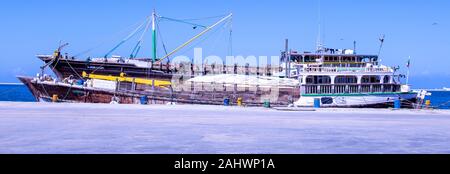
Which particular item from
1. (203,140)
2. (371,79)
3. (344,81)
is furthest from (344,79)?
(203,140)

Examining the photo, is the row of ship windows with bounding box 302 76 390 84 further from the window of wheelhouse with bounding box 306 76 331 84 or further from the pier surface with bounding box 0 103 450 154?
the pier surface with bounding box 0 103 450 154

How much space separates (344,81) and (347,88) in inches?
37.3

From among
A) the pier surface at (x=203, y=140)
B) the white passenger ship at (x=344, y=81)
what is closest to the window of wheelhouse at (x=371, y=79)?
the white passenger ship at (x=344, y=81)

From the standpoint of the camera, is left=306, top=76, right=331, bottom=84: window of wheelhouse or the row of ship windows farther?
the row of ship windows

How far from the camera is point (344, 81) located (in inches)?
1977

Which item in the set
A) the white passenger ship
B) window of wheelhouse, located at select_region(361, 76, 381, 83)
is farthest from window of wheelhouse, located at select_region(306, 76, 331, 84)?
window of wheelhouse, located at select_region(361, 76, 381, 83)

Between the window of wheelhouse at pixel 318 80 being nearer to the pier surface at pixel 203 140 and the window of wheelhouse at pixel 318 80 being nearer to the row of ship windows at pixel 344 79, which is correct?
the row of ship windows at pixel 344 79

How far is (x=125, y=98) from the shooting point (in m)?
45.6

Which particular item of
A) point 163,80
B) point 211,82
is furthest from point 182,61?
point 211,82

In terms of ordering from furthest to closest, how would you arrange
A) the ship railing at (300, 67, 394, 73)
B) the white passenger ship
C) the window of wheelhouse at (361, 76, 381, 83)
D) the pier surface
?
1. the window of wheelhouse at (361, 76, 381, 83)
2. the ship railing at (300, 67, 394, 73)
3. the white passenger ship
4. the pier surface

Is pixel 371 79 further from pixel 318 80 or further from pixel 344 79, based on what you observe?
pixel 318 80

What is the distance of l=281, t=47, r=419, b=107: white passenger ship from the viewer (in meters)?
47.7

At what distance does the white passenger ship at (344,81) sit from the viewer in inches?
1876
